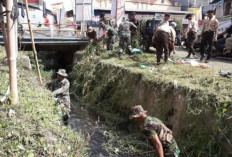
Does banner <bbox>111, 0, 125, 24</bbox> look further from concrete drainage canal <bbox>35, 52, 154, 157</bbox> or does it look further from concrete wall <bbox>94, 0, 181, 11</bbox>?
concrete wall <bbox>94, 0, 181, 11</bbox>

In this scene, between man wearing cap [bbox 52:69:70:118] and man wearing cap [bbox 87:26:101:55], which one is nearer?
man wearing cap [bbox 52:69:70:118]

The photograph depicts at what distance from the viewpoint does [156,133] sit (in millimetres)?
4809

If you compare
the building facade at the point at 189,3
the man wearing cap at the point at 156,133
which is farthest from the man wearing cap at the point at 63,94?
the building facade at the point at 189,3

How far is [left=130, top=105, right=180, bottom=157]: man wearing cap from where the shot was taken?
4652 millimetres

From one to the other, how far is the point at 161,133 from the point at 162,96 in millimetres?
3240

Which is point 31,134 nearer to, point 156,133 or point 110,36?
point 156,133

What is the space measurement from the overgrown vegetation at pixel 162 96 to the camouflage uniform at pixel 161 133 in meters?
1.58

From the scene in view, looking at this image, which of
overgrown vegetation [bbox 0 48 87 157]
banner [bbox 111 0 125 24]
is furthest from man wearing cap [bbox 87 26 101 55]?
overgrown vegetation [bbox 0 48 87 157]

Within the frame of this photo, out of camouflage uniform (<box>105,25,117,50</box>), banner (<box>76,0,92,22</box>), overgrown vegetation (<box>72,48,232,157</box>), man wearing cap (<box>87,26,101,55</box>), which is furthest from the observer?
banner (<box>76,0,92,22</box>)

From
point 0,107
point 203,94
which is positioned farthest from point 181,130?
point 0,107

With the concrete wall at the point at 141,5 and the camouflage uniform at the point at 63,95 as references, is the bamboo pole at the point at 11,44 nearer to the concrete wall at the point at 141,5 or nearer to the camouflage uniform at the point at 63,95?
the camouflage uniform at the point at 63,95

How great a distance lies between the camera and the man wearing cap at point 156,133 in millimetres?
4652

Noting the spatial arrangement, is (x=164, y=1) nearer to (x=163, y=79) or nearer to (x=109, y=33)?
(x=109, y=33)

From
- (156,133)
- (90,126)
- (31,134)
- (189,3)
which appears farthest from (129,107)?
(189,3)
